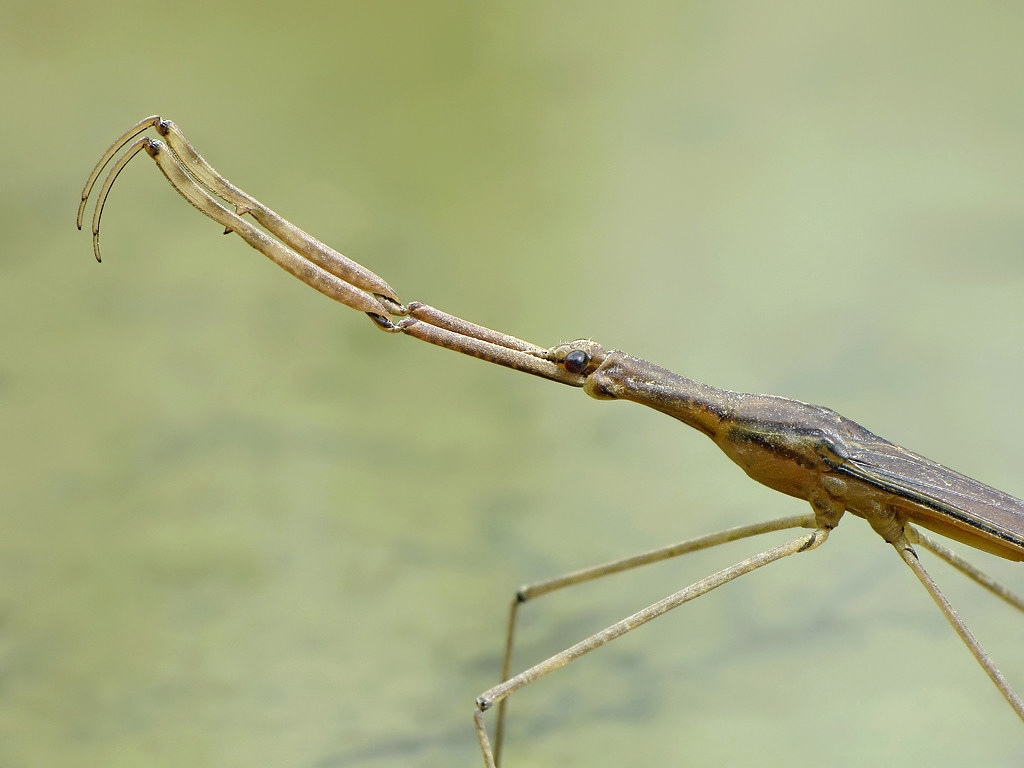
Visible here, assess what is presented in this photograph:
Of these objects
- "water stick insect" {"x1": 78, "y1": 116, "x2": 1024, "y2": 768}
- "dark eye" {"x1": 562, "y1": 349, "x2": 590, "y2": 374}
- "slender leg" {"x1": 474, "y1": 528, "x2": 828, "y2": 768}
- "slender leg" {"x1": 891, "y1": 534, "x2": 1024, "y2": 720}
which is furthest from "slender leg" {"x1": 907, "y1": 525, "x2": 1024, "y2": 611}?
"dark eye" {"x1": 562, "y1": 349, "x2": 590, "y2": 374}

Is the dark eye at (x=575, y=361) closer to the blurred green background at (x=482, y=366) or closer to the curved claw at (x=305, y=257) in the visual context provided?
the curved claw at (x=305, y=257)

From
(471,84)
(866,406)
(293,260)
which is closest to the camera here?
(293,260)

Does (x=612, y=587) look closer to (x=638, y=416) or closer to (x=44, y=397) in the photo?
(x=638, y=416)

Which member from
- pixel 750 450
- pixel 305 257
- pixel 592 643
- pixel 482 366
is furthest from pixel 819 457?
pixel 482 366

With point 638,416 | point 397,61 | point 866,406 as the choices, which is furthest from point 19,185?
point 866,406

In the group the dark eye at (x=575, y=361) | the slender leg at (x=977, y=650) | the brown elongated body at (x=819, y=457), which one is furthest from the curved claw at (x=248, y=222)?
the slender leg at (x=977, y=650)

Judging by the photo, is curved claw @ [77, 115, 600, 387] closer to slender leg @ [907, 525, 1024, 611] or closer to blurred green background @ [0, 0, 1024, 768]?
blurred green background @ [0, 0, 1024, 768]

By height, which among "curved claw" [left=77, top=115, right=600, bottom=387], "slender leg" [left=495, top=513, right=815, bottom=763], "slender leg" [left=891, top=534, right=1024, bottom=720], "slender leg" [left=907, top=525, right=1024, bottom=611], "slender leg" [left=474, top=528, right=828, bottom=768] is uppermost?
"curved claw" [left=77, top=115, right=600, bottom=387]
